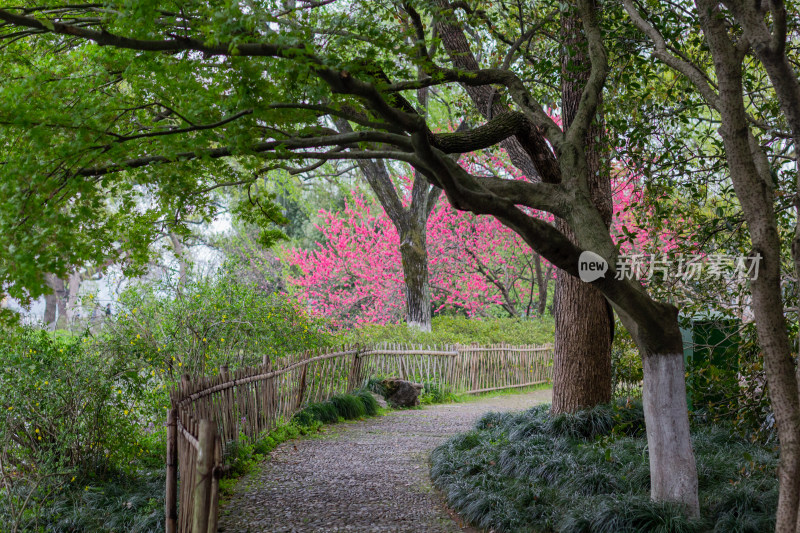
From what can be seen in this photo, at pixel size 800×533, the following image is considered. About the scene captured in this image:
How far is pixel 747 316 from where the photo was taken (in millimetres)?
6324

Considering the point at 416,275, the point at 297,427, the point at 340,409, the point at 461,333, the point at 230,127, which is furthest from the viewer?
the point at 461,333

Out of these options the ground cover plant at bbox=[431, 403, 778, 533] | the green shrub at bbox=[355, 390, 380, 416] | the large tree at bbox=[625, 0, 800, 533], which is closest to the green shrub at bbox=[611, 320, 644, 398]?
the ground cover plant at bbox=[431, 403, 778, 533]

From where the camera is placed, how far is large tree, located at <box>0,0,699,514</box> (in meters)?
3.62

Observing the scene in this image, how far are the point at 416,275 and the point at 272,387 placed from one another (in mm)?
7681

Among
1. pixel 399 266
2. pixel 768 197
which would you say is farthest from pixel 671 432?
pixel 399 266

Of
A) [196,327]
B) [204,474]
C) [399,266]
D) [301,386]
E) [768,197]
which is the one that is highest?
[399,266]

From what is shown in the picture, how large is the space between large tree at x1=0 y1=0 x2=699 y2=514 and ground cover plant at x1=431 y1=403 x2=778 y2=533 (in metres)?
0.40

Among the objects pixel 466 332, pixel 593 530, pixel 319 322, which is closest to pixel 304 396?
pixel 319 322

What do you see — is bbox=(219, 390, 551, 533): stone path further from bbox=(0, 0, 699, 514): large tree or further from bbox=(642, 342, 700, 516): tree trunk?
bbox=(0, 0, 699, 514): large tree

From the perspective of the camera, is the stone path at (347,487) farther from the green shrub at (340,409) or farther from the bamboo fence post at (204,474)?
the bamboo fence post at (204,474)

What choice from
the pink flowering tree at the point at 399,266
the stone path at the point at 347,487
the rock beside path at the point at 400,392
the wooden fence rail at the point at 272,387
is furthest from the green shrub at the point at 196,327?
the pink flowering tree at the point at 399,266

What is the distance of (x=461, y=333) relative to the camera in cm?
1655

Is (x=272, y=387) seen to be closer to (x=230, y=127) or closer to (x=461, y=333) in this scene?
(x=230, y=127)

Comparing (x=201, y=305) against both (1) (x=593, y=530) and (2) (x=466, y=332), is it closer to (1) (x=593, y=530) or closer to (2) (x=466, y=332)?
(1) (x=593, y=530)
